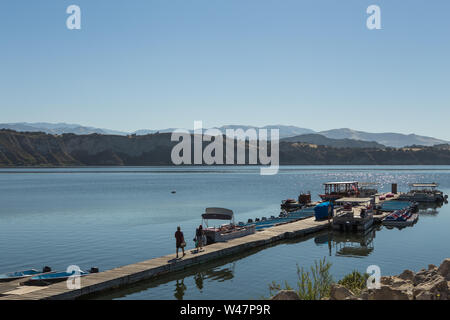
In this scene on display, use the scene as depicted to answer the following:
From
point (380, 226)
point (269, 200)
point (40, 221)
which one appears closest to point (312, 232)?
point (380, 226)

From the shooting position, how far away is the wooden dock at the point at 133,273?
19094mm

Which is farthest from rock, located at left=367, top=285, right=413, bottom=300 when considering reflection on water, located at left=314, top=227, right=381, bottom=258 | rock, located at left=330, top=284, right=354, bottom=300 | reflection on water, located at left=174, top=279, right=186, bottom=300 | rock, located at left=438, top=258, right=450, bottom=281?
reflection on water, located at left=314, top=227, right=381, bottom=258

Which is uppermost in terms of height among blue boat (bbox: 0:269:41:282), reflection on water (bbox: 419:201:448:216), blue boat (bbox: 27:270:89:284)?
blue boat (bbox: 27:270:89:284)

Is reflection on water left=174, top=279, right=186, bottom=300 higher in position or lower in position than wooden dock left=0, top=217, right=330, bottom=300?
lower

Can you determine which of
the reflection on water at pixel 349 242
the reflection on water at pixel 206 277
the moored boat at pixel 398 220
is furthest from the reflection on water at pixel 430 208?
the reflection on water at pixel 206 277

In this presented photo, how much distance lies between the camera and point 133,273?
22766 mm

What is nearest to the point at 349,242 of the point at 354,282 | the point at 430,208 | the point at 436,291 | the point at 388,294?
the point at 354,282

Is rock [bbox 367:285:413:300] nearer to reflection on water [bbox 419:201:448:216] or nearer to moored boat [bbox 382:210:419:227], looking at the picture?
moored boat [bbox 382:210:419:227]

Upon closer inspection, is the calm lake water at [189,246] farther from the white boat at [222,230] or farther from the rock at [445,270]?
the rock at [445,270]

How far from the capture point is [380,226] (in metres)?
47.1

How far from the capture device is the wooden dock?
1909cm
